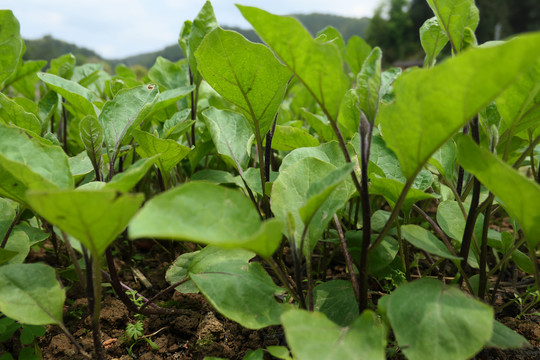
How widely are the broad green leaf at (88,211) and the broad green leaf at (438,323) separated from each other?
0.44 m

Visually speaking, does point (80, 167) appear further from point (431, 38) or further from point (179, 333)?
point (431, 38)

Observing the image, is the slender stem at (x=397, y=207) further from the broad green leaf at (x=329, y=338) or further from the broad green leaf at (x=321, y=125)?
the broad green leaf at (x=321, y=125)

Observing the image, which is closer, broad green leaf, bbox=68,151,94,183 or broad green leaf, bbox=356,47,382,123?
broad green leaf, bbox=356,47,382,123

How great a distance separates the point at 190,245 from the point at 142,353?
1.52ft

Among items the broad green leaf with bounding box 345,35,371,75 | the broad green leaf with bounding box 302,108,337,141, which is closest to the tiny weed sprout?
the broad green leaf with bounding box 302,108,337,141

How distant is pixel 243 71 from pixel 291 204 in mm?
303

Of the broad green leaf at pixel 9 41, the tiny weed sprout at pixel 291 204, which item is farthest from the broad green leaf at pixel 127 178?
the broad green leaf at pixel 9 41

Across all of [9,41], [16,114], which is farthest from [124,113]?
[9,41]

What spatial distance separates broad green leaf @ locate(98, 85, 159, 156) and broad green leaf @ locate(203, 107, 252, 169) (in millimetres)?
187

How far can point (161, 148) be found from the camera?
958mm

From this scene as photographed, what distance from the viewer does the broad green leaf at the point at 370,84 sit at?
25.7 inches

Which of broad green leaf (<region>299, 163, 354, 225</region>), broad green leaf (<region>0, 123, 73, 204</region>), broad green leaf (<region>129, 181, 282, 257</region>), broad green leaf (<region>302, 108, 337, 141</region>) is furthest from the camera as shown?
broad green leaf (<region>302, 108, 337, 141</region>)

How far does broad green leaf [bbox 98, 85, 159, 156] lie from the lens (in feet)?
3.07

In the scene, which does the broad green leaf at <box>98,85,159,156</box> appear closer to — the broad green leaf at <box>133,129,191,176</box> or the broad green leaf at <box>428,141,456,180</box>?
the broad green leaf at <box>133,129,191,176</box>
